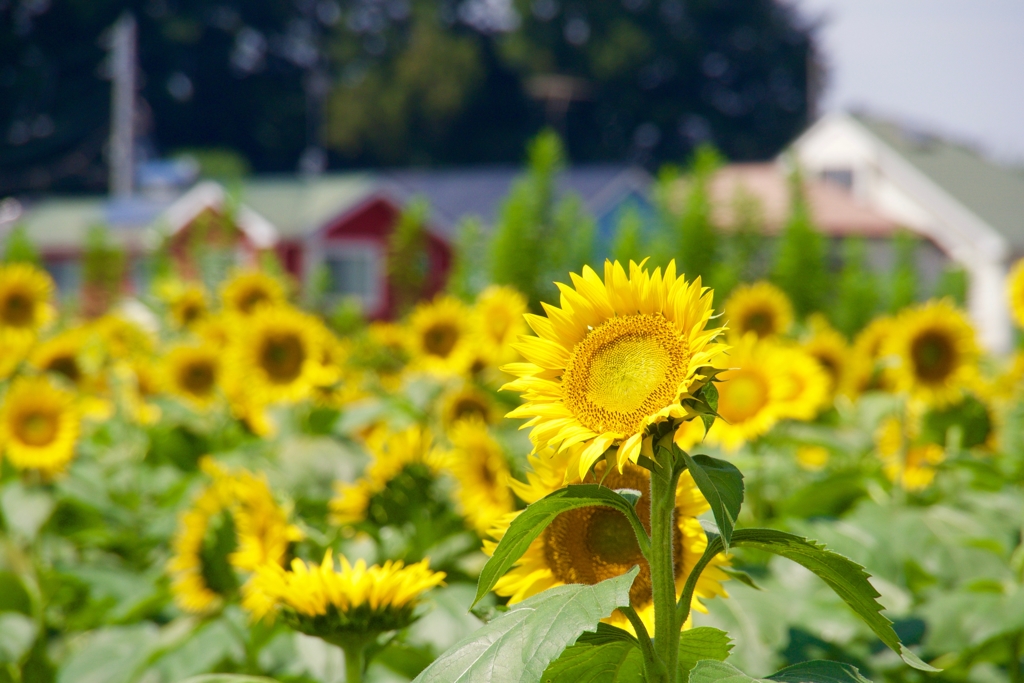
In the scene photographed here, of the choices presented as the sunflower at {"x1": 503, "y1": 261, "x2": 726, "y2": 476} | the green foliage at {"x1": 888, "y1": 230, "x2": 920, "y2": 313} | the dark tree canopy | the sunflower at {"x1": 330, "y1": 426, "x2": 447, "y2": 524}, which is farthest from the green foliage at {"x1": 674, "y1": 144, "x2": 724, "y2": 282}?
the dark tree canopy

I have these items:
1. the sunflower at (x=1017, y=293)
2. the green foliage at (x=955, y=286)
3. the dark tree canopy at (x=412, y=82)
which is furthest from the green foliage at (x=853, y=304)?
the dark tree canopy at (x=412, y=82)

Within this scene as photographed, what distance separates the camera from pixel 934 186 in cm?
2648

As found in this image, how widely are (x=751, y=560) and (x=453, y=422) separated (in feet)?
3.65

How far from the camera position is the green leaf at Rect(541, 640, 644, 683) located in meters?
1.11

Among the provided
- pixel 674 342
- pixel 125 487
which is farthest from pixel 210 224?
pixel 674 342

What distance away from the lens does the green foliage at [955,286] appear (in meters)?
7.33

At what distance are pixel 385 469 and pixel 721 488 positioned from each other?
51.4 inches

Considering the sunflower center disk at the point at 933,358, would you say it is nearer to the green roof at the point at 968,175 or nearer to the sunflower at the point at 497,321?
the sunflower at the point at 497,321

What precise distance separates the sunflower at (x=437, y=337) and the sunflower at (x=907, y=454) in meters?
1.33

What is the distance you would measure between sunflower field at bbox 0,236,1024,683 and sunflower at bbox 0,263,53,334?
0.04 ft

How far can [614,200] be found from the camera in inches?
1000

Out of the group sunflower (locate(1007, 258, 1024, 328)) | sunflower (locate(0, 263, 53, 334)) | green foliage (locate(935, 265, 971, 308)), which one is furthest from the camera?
green foliage (locate(935, 265, 971, 308))

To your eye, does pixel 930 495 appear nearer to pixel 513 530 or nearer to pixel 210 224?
pixel 513 530

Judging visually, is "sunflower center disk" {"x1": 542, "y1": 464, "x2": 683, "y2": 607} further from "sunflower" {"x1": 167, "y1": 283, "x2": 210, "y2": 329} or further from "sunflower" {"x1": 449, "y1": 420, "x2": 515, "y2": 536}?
"sunflower" {"x1": 167, "y1": 283, "x2": 210, "y2": 329}
